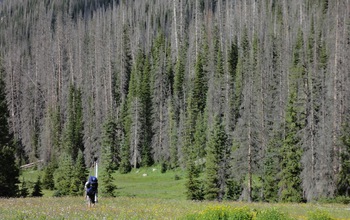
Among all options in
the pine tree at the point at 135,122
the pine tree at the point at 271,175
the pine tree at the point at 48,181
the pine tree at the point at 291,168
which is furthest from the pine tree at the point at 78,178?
the pine tree at the point at 135,122

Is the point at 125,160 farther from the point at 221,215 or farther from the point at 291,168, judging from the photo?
the point at 221,215

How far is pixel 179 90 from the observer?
8738 centimetres

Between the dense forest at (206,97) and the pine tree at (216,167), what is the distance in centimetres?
14

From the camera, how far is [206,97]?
3182 inches

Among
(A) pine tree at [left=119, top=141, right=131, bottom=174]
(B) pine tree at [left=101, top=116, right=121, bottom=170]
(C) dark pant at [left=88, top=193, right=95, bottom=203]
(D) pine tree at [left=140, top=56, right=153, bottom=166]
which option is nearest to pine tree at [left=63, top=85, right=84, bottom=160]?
(B) pine tree at [left=101, top=116, right=121, bottom=170]

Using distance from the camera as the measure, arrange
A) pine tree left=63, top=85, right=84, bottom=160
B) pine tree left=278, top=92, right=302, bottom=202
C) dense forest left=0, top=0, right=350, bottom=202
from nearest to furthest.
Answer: pine tree left=278, top=92, right=302, bottom=202 < dense forest left=0, top=0, right=350, bottom=202 < pine tree left=63, top=85, right=84, bottom=160

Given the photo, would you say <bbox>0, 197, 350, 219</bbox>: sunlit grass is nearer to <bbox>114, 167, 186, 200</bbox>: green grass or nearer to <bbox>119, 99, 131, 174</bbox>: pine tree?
<bbox>114, 167, 186, 200</bbox>: green grass

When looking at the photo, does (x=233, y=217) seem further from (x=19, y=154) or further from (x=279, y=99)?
(x=19, y=154)

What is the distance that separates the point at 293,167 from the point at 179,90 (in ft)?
144

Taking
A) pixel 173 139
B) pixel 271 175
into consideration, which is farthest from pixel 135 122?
pixel 271 175

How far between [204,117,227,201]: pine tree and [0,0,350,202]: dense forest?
0.14 meters

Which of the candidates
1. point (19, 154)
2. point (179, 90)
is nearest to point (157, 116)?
point (179, 90)

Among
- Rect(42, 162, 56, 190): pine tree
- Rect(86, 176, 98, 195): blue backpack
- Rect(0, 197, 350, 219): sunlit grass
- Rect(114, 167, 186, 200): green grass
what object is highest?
Rect(86, 176, 98, 195): blue backpack

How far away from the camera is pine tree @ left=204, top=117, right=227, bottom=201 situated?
151 feet
